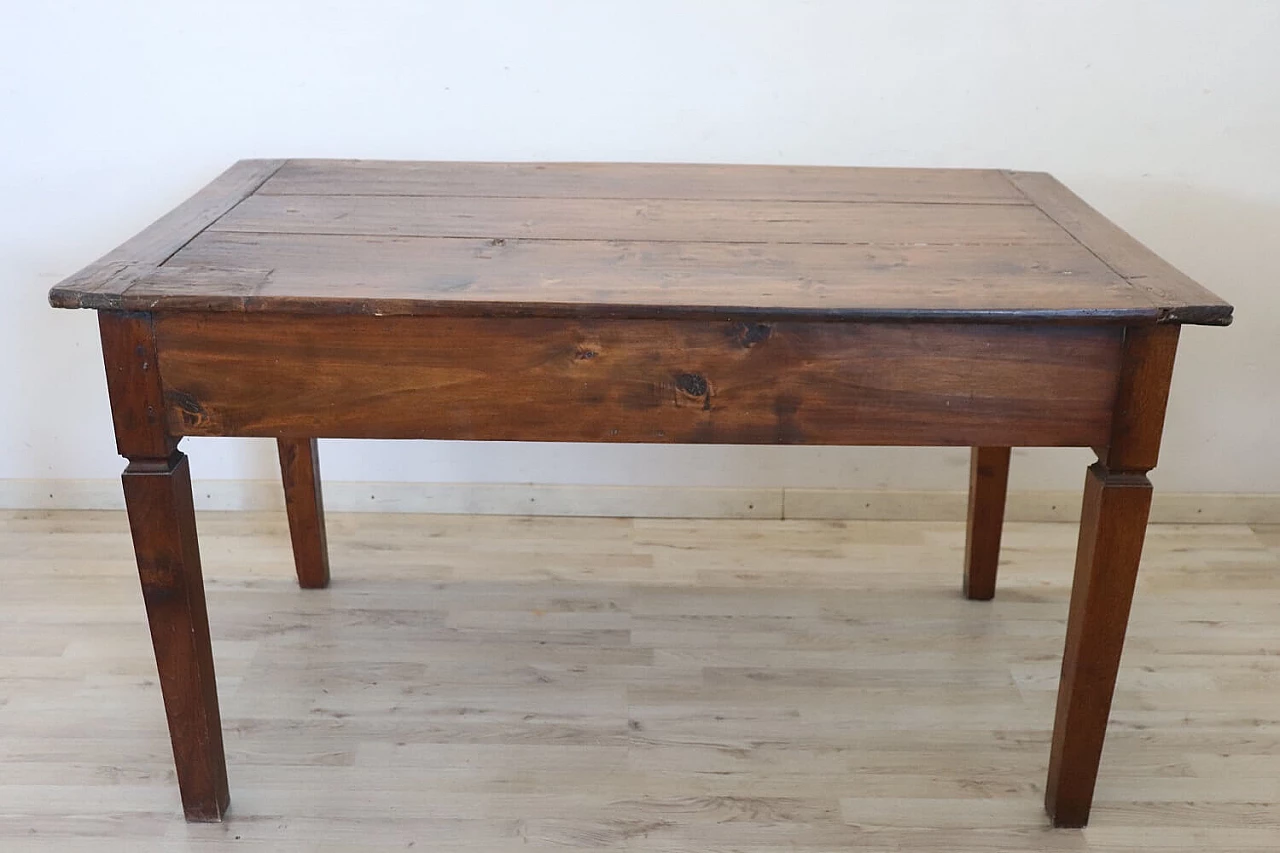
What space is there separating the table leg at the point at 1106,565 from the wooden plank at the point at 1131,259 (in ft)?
0.10

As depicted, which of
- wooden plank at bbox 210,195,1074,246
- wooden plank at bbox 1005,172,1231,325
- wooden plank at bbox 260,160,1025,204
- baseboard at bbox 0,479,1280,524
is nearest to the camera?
wooden plank at bbox 1005,172,1231,325

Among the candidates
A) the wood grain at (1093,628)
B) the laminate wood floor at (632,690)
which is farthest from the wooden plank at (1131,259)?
the laminate wood floor at (632,690)

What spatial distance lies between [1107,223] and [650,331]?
67cm

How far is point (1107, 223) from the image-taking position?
1.50 metres

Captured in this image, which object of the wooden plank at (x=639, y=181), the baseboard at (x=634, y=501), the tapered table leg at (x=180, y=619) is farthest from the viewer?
the baseboard at (x=634, y=501)

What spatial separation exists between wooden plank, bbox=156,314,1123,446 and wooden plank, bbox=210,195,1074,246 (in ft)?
0.78

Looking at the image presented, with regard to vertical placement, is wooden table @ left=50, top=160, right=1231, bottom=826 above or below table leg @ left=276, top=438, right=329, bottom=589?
above

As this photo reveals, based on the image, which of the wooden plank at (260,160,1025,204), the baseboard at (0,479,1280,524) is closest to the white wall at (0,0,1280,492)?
the wooden plank at (260,160,1025,204)

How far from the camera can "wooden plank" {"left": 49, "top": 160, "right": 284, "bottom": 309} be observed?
1171 mm

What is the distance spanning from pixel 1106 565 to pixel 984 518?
0.60 m

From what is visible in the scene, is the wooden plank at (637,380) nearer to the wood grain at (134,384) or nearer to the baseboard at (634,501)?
the wood grain at (134,384)

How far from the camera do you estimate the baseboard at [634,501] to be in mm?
2211

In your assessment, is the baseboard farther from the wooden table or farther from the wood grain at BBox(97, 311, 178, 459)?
the wood grain at BBox(97, 311, 178, 459)

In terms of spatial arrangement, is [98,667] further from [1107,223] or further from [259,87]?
[1107,223]
